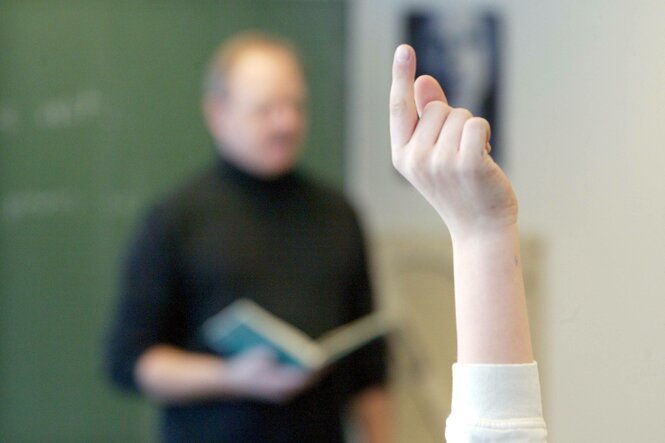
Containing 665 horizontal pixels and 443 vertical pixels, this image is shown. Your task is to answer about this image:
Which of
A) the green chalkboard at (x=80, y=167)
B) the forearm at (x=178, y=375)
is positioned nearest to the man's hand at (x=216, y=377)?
the forearm at (x=178, y=375)

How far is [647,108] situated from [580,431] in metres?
0.28

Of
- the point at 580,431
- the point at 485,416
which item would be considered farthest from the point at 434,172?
the point at 580,431

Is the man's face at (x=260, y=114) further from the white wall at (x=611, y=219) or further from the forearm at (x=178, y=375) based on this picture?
the white wall at (x=611, y=219)

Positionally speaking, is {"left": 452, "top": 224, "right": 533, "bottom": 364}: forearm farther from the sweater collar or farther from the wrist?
the sweater collar

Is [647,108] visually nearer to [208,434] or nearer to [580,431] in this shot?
[580,431]

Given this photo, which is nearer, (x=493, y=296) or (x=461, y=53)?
(x=493, y=296)

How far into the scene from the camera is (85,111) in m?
2.57

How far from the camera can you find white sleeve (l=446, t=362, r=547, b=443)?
63 cm

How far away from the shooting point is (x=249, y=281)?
175 cm

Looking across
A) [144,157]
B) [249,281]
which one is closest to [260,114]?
[249,281]

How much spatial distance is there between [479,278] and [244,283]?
1125 mm

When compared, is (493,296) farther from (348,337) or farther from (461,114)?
(348,337)

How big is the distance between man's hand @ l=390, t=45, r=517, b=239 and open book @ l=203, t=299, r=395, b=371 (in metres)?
1.02

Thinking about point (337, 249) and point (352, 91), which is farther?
point (352, 91)
